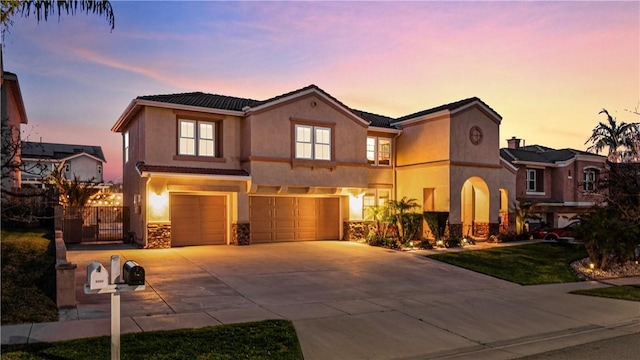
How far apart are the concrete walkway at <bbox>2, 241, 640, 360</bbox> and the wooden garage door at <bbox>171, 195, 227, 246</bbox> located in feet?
8.91

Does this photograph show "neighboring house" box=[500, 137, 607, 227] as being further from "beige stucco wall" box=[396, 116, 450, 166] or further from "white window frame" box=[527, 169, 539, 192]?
"beige stucco wall" box=[396, 116, 450, 166]

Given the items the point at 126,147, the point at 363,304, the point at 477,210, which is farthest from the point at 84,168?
the point at 363,304

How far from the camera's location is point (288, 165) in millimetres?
21734

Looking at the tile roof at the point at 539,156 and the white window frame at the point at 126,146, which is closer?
the white window frame at the point at 126,146

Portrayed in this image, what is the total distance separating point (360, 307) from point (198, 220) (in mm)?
11759

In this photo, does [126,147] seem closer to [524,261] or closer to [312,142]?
[312,142]

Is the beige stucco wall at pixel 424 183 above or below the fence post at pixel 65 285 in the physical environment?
above

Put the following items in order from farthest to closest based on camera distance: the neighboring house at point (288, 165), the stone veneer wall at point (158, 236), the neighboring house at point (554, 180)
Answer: the neighboring house at point (554, 180)
the neighboring house at point (288, 165)
the stone veneer wall at point (158, 236)

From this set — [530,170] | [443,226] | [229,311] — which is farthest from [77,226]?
[530,170]

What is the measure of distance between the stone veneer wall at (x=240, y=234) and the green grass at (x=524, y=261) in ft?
26.0

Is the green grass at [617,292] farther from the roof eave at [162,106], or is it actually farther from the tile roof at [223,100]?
the roof eave at [162,106]

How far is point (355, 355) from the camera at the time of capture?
7727mm

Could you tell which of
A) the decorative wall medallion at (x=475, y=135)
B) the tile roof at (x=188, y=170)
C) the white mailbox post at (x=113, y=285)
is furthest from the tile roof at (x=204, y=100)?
the white mailbox post at (x=113, y=285)

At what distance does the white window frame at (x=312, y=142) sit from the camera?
2217cm
